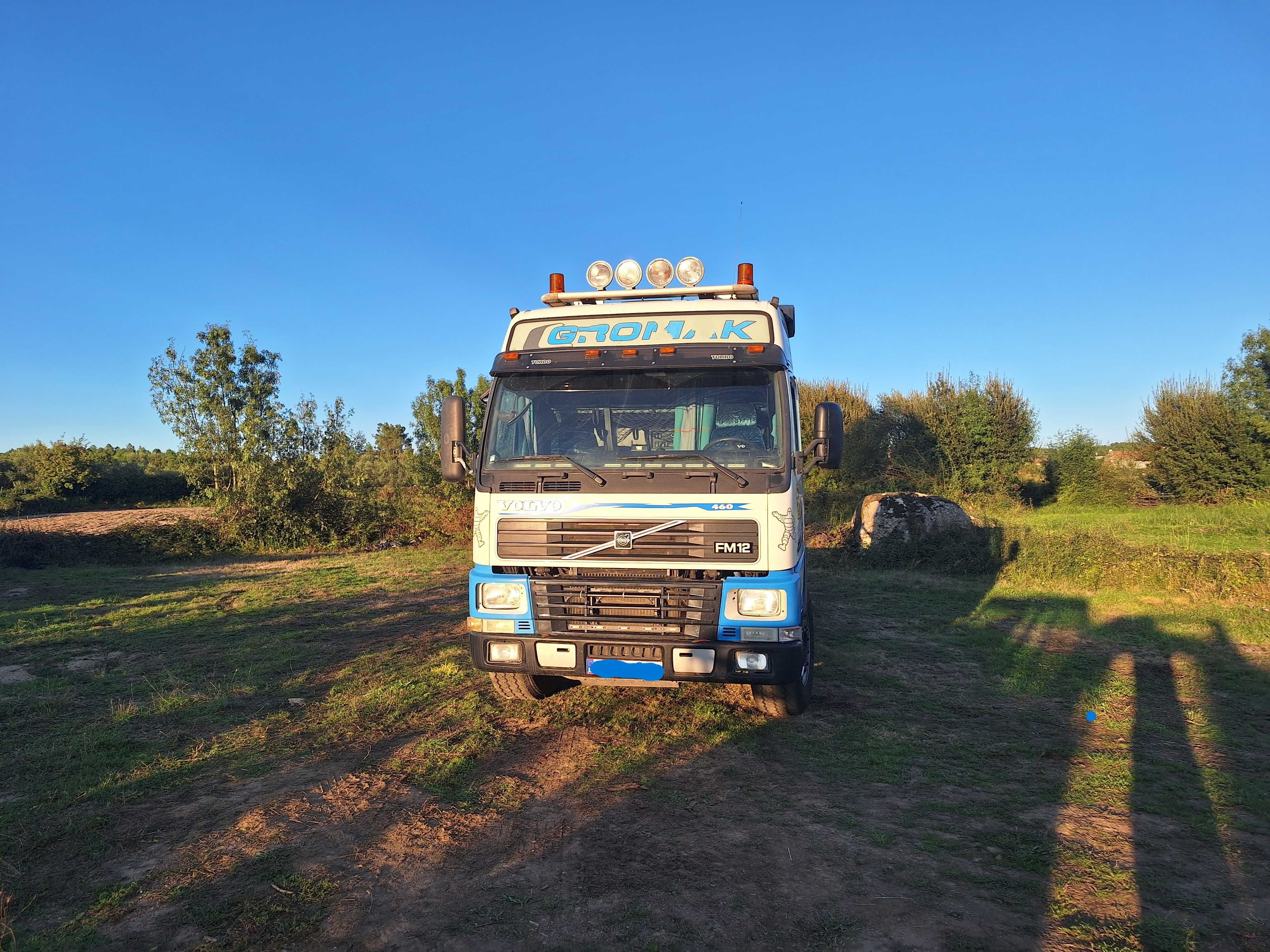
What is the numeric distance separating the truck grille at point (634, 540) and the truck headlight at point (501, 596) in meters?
0.20

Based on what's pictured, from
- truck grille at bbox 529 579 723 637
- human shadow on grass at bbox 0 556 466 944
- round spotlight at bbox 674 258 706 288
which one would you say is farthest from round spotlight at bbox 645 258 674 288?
human shadow on grass at bbox 0 556 466 944

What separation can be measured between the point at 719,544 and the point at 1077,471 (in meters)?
25.1

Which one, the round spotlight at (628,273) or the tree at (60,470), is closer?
the round spotlight at (628,273)

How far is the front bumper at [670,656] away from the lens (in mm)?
4680

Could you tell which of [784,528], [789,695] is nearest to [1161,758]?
[789,695]

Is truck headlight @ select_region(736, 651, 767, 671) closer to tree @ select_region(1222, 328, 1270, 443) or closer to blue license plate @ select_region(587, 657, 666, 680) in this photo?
blue license plate @ select_region(587, 657, 666, 680)

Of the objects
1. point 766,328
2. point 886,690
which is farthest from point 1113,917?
point 766,328

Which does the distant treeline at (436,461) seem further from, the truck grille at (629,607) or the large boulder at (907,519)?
the truck grille at (629,607)

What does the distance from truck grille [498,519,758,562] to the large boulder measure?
992 centimetres

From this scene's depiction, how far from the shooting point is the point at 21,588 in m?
12.1

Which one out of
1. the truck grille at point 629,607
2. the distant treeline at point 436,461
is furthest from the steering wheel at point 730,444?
the distant treeline at point 436,461

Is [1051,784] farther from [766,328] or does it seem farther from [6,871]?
[6,871]

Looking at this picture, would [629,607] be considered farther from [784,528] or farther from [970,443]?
[970,443]

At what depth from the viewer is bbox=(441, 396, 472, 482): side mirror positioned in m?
5.56
